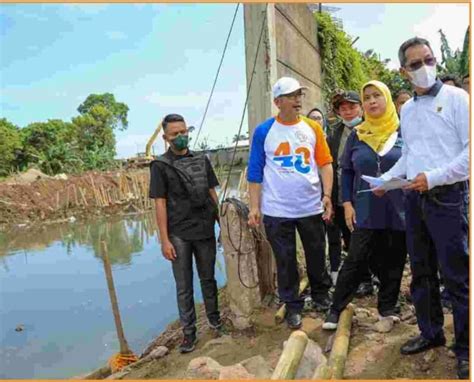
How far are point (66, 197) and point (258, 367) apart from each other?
64.6ft

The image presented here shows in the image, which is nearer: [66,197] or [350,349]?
[350,349]

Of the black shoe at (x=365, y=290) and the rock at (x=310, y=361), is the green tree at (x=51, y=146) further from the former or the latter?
the rock at (x=310, y=361)

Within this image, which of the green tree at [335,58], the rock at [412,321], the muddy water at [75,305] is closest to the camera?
the rock at [412,321]

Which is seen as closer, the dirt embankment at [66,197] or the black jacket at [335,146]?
the black jacket at [335,146]

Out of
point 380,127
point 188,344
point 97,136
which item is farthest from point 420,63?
point 97,136

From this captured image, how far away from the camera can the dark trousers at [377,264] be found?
3.17m

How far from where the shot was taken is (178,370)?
334 centimetres

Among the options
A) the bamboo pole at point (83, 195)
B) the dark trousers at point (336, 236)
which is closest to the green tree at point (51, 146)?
the bamboo pole at point (83, 195)

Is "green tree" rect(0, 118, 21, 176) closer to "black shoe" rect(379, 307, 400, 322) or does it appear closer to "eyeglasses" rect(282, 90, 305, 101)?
"eyeglasses" rect(282, 90, 305, 101)

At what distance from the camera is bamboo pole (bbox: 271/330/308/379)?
2545mm

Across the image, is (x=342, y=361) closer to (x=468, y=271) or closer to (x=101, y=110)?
(x=468, y=271)

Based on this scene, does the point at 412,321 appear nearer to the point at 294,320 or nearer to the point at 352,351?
the point at 352,351

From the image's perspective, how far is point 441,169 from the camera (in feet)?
7.29

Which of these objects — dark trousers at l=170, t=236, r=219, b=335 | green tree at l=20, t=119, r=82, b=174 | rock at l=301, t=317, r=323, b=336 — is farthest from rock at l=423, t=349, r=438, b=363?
green tree at l=20, t=119, r=82, b=174
